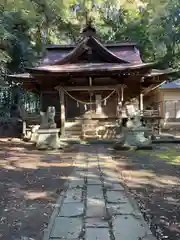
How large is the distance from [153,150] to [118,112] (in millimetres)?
4979

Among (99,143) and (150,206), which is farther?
(99,143)

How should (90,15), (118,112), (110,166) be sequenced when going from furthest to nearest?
(90,15)
(118,112)
(110,166)

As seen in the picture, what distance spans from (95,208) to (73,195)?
0.75 metres

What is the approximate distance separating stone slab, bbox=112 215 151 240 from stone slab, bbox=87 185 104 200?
3.22ft

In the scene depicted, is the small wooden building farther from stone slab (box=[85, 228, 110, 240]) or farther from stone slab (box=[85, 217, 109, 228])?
stone slab (box=[85, 228, 110, 240])

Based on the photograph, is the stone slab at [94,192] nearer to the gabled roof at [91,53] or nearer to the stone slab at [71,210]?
the stone slab at [71,210]

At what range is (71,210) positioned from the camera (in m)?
4.07

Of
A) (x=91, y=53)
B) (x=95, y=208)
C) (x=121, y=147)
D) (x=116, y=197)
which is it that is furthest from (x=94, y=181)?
(x=91, y=53)

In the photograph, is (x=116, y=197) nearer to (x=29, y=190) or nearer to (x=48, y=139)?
(x=29, y=190)

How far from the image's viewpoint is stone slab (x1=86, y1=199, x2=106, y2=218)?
3.90 meters

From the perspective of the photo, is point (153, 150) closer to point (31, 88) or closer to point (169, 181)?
point (169, 181)

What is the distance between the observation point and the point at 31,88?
1770 centimetres

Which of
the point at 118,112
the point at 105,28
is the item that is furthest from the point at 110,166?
the point at 105,28

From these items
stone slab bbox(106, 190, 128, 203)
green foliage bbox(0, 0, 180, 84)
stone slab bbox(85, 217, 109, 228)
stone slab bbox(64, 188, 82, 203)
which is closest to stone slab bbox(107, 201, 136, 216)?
stone slab bbox(106, 190, 128, 203)
